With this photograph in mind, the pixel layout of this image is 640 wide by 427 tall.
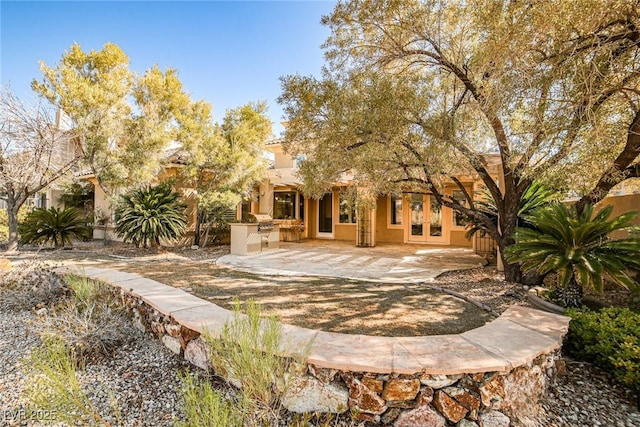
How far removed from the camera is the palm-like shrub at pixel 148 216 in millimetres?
10023

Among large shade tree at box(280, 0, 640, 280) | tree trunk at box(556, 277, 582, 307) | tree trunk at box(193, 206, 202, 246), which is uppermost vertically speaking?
large shade tree at box(280, 0, 640, 280)

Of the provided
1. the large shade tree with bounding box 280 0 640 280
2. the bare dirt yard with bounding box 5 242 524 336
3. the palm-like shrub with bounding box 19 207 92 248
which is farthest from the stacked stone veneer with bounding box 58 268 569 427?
the palm-like shrub with bounding box 19 207 92 248

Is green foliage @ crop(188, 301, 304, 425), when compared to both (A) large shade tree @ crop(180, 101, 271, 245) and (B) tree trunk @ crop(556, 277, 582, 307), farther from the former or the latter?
(A) large shade tree @ crop(180, 101, 271, 245)

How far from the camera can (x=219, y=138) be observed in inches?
420

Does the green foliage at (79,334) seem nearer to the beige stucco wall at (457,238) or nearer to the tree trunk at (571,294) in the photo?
the tree trunk at (571,294)

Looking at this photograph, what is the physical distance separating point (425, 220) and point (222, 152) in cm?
953

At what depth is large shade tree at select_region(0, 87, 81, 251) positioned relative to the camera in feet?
32.3

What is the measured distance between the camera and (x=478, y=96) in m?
5.34

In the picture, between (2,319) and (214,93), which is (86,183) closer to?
(214,93)

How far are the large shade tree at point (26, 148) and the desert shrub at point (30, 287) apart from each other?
4.89m

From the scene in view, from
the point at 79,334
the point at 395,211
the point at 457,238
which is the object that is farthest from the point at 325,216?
the point at 79,334

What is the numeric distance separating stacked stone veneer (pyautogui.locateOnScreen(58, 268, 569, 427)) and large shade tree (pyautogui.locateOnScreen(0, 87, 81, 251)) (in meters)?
11.5

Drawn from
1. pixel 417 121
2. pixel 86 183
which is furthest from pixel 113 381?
pixel 86 183

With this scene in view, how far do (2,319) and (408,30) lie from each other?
8376 millimetres
